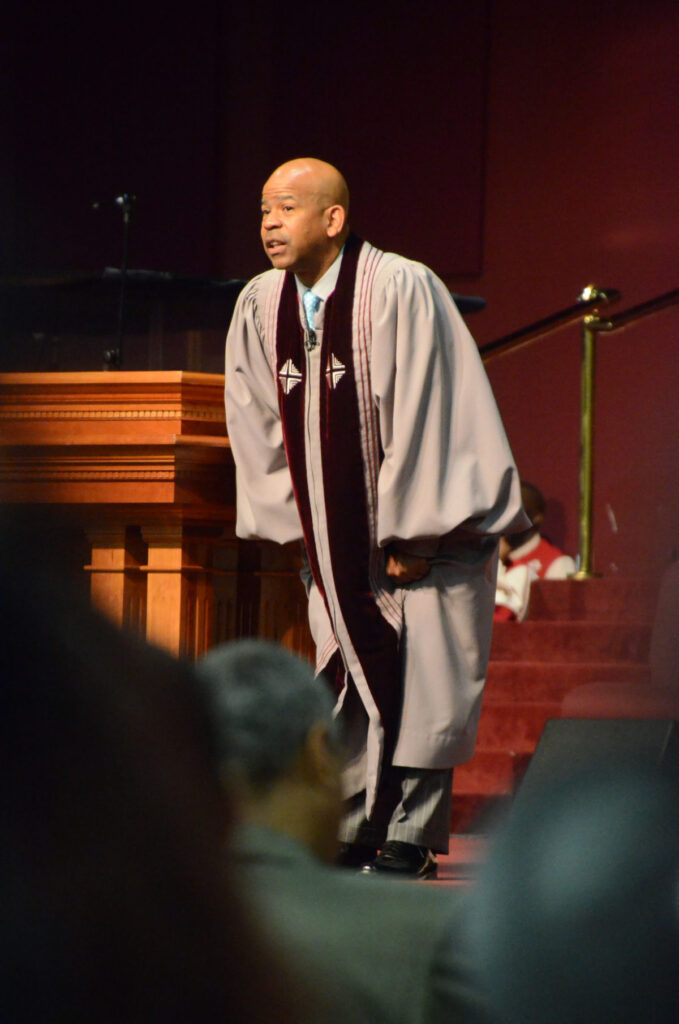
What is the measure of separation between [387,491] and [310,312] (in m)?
0.46

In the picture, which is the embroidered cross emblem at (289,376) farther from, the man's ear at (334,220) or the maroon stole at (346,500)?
the man's ear at (334,220)

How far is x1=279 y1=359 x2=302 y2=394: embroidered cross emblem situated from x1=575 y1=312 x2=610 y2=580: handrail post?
309 centimetres

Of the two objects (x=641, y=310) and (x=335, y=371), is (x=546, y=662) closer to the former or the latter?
(x=641, y=310)

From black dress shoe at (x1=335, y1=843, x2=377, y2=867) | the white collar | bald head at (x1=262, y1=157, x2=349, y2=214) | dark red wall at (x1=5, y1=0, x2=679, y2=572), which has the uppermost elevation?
dark red wall at (x1=5, y1=0, x2=679, y2=572)

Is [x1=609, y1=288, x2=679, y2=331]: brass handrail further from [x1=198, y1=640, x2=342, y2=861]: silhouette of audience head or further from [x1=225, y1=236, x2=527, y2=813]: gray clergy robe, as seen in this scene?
[x1=198, y1=640, x2=342, y2=861]: silhouette of audience head

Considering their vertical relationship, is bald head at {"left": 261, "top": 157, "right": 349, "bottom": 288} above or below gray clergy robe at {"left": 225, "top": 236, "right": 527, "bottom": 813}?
above

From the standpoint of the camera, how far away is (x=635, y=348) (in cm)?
774

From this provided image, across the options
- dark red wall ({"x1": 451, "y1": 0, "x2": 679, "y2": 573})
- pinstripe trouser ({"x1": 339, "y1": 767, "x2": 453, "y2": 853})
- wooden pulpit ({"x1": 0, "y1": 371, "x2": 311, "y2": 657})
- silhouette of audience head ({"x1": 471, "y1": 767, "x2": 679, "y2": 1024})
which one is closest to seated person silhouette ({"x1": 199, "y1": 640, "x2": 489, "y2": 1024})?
silhouette of audience head ({"x1": 471, "y1": 767, "x2": 679, "y2": 1024})

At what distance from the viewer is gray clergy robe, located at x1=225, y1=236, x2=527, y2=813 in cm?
310

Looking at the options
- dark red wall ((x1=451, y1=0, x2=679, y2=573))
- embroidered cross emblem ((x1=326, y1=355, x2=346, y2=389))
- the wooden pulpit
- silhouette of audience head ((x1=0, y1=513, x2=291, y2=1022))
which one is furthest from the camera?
dark red wall ((x1=451, y1=0, x2=679, y2=573))

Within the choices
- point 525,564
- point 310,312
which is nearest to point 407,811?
point 310,312

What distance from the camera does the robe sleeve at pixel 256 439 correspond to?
318 cm

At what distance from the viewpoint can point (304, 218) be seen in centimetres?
323

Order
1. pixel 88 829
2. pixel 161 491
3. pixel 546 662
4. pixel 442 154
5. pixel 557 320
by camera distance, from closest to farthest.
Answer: pixel 88 829, pixel 161 491, pixel 546 662, pixel 557 320, pixel 442 154
